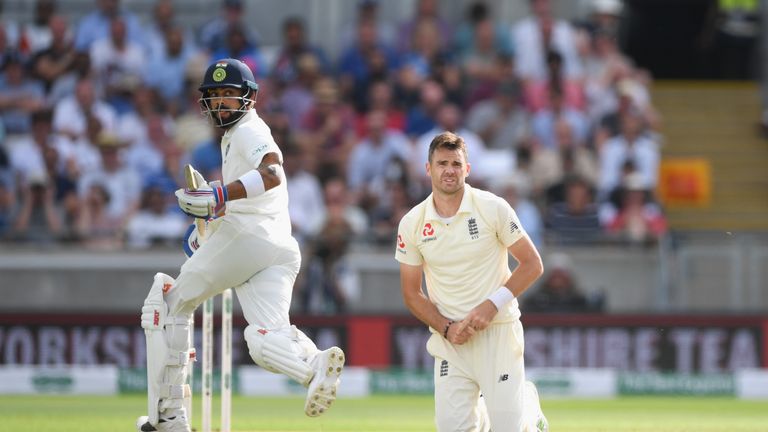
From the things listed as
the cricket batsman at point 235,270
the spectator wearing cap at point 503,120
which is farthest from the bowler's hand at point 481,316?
the spectator wearing cap at point 503,120

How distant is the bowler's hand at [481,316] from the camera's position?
6.52m

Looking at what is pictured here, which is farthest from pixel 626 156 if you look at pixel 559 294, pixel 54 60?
pixel 54 60

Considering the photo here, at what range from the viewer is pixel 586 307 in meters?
12.9

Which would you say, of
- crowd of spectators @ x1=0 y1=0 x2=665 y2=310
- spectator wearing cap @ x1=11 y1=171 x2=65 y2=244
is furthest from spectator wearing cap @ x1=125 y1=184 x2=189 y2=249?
spectator wearing cap @ x1=11 y1=171 x2=65 y2=244

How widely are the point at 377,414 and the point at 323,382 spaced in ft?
12.1

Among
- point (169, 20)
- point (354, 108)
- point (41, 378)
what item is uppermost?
point (169, 20)

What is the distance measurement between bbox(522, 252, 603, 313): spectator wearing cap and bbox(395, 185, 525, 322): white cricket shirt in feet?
19.8

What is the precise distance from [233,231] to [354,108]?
774 centimetres

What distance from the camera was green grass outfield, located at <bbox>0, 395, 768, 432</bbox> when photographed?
29.3 ft

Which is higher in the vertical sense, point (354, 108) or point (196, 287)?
point (354, 108)

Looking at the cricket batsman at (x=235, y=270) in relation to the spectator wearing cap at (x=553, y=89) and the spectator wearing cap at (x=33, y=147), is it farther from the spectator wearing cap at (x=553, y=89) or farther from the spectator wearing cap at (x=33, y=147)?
the spectator wearing cap at (x=553, y=89)

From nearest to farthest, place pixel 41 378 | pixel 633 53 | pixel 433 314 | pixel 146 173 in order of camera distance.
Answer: pixel 433 314 < pixel 41 378 < pixel 146 173 < pixel 633 53

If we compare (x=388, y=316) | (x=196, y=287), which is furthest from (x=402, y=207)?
(x=196, y=287)

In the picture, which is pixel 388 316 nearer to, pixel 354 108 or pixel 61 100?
pixel 354 108
